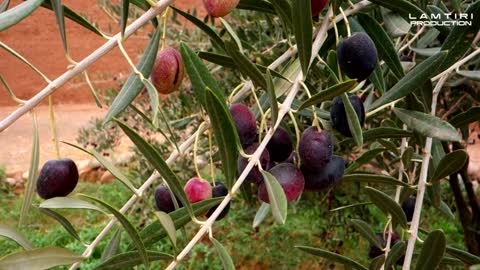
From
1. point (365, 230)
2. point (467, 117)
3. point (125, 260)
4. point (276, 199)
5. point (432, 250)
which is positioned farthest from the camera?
point (365, 230)

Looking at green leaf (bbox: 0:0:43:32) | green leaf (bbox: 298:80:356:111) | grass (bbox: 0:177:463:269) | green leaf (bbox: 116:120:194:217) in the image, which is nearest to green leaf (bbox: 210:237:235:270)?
green leaf (bbox: 116:120:194:217)

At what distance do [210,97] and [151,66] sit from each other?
0.15 m

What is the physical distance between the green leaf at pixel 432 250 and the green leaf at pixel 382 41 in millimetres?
193

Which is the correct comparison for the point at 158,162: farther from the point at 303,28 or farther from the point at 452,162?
the point at 452,162

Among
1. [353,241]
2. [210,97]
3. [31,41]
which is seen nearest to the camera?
[210,97]

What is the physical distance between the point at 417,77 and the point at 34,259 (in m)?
0.43

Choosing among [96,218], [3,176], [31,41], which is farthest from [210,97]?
[31,41]

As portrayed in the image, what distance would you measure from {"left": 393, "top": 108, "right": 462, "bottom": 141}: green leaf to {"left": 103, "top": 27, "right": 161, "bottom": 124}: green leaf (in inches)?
11.8

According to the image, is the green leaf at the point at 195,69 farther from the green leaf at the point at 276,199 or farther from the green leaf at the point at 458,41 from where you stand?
the green leaf at the point at 458,41

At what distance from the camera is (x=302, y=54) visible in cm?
55

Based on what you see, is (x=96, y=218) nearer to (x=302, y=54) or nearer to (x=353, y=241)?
(x=353, y=241)

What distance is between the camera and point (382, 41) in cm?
72

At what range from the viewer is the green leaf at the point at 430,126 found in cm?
64

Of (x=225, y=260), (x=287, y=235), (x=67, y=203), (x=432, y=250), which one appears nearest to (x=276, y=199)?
(x=225, y=260)
